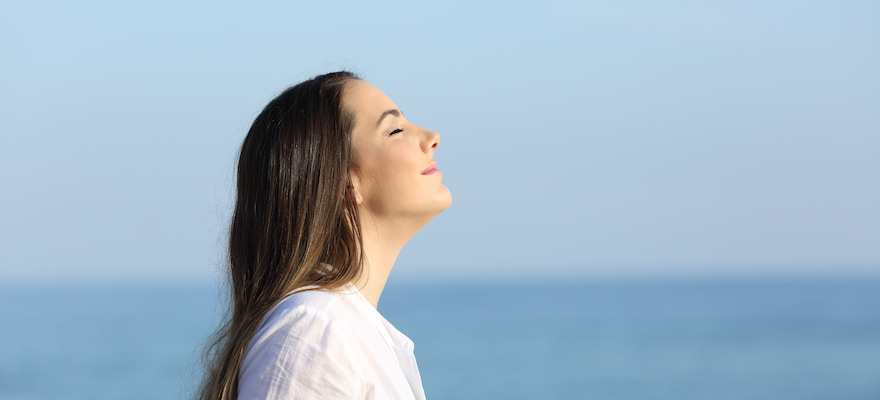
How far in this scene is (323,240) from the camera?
1967mm

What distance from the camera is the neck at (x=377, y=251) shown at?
6.92ft

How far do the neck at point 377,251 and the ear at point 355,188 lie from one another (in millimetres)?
63

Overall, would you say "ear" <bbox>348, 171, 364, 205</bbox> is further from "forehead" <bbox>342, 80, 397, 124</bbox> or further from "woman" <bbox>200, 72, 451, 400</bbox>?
"forehead" <bbox>342, 80, 397, 124</bbox>

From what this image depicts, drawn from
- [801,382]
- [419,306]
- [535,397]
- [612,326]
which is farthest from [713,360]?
[419,306]

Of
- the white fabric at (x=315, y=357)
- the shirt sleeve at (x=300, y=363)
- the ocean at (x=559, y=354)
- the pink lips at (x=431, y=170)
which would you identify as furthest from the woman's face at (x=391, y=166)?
the ocean at (x=559, y=354)

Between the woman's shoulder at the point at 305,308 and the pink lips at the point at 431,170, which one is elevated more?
the pink lips at the point at 431,170

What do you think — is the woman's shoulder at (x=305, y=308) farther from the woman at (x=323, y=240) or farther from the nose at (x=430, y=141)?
the nose at (x=430, y=141)

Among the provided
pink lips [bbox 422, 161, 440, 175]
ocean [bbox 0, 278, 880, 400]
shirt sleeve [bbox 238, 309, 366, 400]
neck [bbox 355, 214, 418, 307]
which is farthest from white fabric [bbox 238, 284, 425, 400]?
ocean [bbox 0, 278, 880, 400]

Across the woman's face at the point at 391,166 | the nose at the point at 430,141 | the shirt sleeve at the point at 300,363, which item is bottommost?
the shirt sleeve at the point at 300,363

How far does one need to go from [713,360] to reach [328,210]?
1175 inches

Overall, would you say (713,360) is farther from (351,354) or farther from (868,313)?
(351,354)

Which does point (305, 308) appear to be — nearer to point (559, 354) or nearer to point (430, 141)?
point (430, 141)

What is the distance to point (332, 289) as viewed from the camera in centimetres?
188

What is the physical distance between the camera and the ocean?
23953 mm
